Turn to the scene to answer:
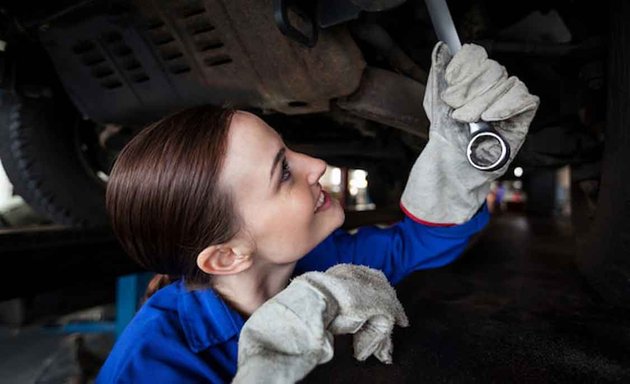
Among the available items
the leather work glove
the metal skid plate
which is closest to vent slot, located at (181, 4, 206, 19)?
A: the metal skid plate

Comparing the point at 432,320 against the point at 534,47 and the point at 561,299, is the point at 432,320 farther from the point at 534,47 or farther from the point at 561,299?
the point at 534,47

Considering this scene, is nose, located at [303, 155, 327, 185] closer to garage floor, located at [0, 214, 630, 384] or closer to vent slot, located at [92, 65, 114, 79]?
garage floor, located at [0, 214, 630, 384]

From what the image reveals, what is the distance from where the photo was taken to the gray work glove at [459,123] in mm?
506

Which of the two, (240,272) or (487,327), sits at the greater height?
(240,272)

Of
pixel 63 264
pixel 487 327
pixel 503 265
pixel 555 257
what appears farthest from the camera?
pixel 555 257

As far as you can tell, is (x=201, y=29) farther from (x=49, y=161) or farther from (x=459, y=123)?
(x=49, y=161)

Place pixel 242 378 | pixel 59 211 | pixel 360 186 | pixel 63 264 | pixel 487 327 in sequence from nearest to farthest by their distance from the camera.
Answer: pixel 242 378, pixel 487 327, pixel 63 264, pixel 59 211, pixel 360 186

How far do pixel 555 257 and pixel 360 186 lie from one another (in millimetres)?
4849

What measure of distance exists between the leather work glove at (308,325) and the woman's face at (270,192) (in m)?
0.07

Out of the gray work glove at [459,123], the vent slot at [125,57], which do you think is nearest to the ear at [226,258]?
the gray work glove at [459,123]

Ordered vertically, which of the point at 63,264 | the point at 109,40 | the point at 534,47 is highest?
the point at 109,40

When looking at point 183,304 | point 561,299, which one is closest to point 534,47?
point 561,299

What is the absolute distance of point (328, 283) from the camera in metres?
0.42

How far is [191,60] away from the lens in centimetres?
76
